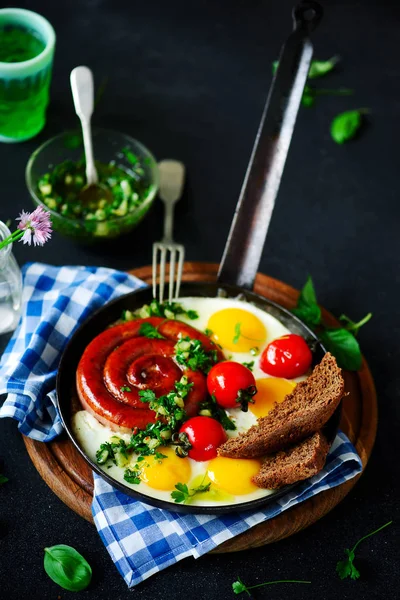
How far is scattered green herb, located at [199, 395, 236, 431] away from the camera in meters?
4.19

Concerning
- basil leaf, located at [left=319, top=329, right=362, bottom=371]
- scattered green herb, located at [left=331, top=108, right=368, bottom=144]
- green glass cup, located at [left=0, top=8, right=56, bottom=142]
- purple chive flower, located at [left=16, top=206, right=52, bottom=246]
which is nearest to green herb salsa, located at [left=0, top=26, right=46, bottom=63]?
green glass cup, located at [left=0, top=8, right=56, bottom=142]

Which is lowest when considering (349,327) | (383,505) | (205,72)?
(383,505)

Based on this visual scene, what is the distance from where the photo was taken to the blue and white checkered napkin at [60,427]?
12.9ft

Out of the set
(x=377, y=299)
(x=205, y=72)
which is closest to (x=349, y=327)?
(x=377, y=299)

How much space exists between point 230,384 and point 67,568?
128cm

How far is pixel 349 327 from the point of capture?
5.09 meters

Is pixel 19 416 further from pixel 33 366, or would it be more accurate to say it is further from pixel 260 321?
pixel 260 321

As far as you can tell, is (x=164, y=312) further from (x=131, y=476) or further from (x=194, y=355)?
(x=131, y=476)

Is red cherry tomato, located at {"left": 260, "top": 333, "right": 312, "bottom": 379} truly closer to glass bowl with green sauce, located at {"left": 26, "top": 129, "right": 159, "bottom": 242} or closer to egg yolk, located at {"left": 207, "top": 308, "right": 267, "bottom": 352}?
egg yolk, located at {"left": 207, "top": 308, "right": 267, "bottom": 352}

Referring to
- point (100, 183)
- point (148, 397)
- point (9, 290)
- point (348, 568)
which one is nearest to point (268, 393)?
point (148, 397)

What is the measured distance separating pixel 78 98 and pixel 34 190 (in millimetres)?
760

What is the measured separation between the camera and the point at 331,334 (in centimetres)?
484

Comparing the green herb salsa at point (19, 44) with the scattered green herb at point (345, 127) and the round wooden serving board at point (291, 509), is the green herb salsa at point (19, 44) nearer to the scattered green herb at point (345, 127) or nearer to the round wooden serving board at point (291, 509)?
the scattered green herb at point (345, 127)

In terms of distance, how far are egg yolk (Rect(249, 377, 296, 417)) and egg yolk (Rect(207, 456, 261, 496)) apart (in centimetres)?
34
